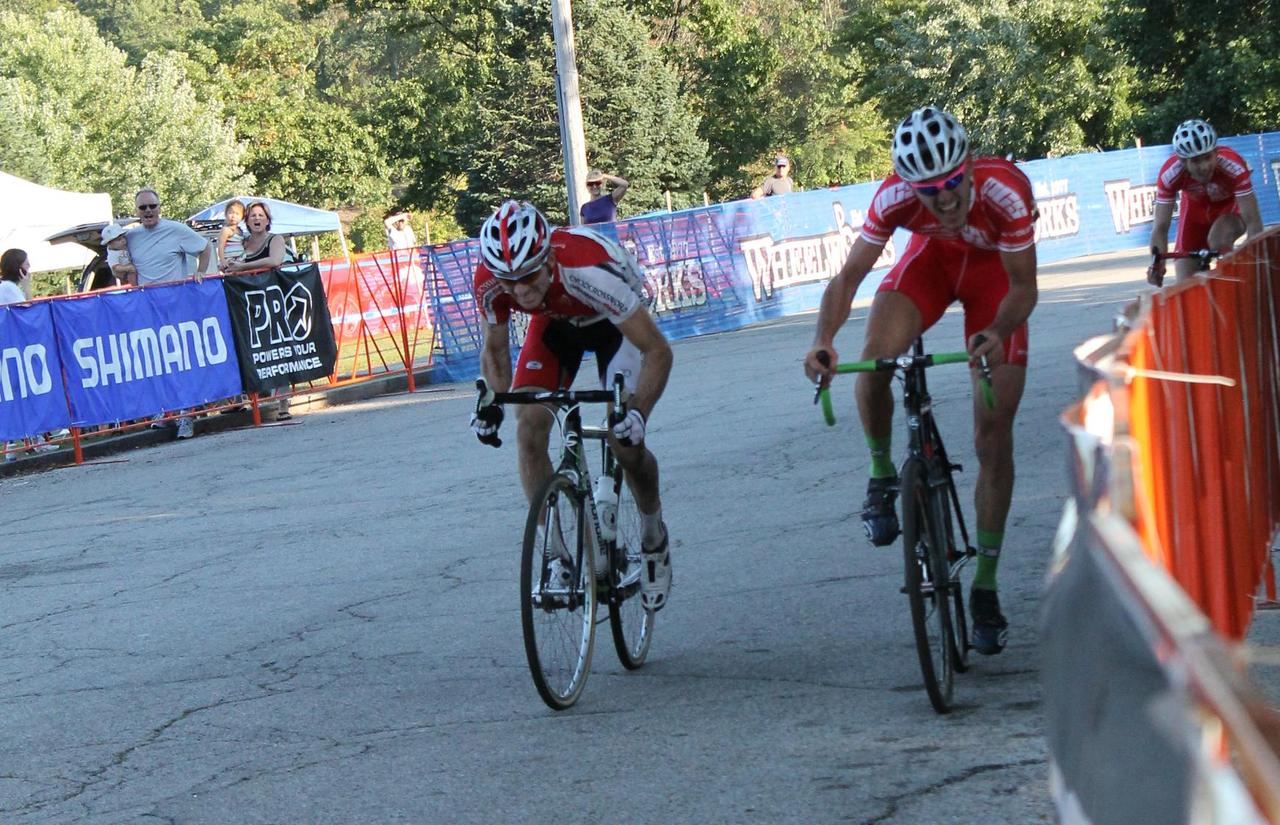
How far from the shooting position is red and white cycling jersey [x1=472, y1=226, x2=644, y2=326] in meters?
6.32

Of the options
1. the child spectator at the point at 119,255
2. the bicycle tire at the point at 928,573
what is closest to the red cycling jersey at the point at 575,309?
the bicycle tire at the point at 928,573

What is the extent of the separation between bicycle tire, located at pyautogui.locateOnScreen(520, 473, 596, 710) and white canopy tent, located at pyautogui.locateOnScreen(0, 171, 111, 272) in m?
20.3

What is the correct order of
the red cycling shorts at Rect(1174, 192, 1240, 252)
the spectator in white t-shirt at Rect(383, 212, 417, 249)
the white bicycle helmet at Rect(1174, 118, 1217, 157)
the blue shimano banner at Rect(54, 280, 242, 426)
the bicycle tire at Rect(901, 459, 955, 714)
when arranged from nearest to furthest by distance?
the bicycle tire at Rect(901, 459, 955, 714), the white bicycle helmet at Rect(1174, 118, 1217, 157), the red cycling shorts at Rect(1174, 192, 1240, 252), the blue shimano banner at Rect(54, 280, 242, 426), the spectator in white t-shirt at Rect(383, 212, 417, 249)

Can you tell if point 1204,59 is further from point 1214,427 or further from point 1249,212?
point 1214,427

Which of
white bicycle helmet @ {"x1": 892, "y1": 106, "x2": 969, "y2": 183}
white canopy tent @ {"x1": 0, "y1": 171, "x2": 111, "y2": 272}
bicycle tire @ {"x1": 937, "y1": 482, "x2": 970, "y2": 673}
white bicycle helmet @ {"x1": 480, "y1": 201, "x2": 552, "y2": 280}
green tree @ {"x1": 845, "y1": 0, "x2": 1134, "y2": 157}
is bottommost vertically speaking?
bicycle tire @ {"x1": 937, "y1": 482, "x2": 970, "y2": 673}

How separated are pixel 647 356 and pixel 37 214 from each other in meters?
21.0

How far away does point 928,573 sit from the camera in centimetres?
550

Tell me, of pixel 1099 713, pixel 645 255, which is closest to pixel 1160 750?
pixel 1099 713

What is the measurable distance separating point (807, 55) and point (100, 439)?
174 ft

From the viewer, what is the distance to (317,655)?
7.18 metres

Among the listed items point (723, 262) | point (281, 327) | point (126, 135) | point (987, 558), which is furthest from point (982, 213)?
point (126, 135)

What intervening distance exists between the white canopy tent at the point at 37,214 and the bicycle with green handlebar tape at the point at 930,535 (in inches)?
827

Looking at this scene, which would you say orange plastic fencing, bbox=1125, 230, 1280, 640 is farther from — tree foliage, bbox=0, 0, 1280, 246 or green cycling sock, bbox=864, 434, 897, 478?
tree foliage, bbox=0, 0, 1280, 246

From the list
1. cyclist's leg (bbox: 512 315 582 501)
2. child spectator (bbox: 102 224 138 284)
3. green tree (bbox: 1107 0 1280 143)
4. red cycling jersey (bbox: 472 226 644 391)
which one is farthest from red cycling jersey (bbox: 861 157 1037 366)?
green tree (bbox: 1107 0 1280 143)
